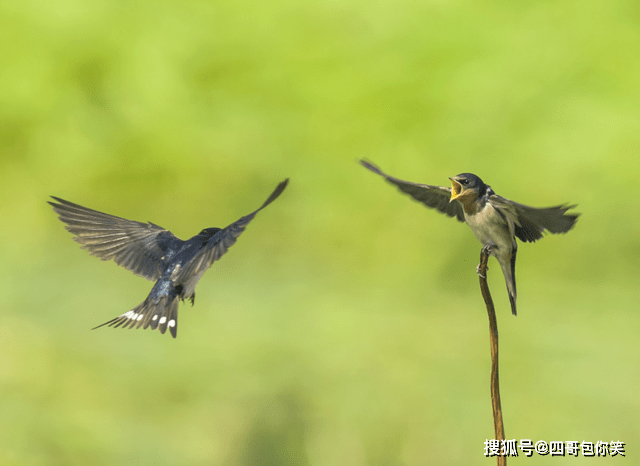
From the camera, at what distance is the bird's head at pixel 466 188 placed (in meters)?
1.42

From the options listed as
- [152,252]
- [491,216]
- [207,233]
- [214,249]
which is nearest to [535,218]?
[491,216]

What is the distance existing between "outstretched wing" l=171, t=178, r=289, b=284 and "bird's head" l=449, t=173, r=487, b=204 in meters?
0.48

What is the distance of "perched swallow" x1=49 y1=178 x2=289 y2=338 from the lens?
57.6 inches

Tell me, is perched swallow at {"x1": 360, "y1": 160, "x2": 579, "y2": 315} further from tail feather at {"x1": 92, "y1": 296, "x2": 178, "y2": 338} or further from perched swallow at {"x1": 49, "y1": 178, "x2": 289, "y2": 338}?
tail feather at {"x1": 92, "y1": 296, "x2": 178, "y2": 338}

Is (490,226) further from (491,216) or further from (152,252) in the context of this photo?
(152,252)

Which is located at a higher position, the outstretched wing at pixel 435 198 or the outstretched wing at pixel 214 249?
Answer: the outstretched wing at pixel 435 198

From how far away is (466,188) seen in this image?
144 cm

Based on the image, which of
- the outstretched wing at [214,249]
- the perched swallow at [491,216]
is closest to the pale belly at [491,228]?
the perched swallow at [491,216]

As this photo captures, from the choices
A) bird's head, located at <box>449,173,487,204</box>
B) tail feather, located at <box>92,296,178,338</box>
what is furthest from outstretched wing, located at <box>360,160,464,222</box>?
tail feather, located at <box>92,296,178,338</box>

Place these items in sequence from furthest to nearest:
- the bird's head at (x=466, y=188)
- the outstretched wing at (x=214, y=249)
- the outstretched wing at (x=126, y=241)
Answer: the outstretched wing at (x=126, y=241), the bird's head at (x=466, y=188), the outstretched wing at (x=214, y=249)

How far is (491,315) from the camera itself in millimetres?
1063

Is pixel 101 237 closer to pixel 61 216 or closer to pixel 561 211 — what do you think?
pixel 61 216

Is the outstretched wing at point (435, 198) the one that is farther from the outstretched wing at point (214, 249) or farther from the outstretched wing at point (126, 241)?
the outstretched wing at point (126, 241)

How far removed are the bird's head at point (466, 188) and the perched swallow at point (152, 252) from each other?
51 centimetres
